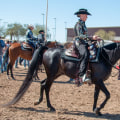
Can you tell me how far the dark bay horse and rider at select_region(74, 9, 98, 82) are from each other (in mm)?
226

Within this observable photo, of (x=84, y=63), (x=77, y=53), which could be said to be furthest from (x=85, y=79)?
(x=77, y=53)

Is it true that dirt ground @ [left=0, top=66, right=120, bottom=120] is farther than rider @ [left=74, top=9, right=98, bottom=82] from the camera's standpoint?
No

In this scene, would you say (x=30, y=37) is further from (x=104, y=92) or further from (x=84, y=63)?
(x=104, y=92)

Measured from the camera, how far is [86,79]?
5.12 metres

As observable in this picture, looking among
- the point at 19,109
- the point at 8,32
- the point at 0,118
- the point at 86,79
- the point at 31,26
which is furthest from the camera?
the point at 8,32

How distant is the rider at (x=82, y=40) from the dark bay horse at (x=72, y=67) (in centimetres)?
23

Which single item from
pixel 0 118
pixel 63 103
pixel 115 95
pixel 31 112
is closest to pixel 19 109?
pixel 31 112

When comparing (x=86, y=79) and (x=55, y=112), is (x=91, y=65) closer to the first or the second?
(x=86, y=79)

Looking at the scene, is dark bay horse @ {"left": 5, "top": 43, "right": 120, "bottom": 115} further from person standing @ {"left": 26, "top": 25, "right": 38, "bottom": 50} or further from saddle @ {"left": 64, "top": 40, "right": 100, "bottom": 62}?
person standing @ {"left": 26, "top": 25, "right": 38, "bottom": 50}

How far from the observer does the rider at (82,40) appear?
16.7ft

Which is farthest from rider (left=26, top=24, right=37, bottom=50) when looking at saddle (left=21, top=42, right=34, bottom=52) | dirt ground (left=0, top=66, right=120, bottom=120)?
dirt ground (left=0, top=66, right=120, bottom=120)

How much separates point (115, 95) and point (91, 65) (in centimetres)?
275

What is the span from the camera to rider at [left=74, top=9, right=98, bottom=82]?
508 centimetres

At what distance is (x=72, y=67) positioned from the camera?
17.6 ft
